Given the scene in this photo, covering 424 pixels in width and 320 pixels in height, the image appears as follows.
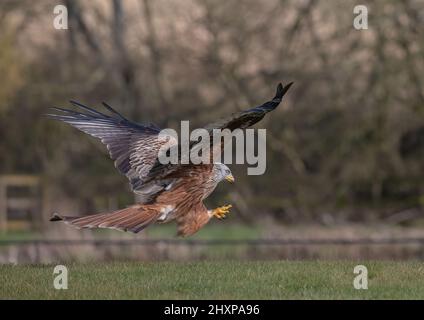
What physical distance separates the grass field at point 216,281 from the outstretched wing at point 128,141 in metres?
0.89

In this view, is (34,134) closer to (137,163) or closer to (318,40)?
(318,40)

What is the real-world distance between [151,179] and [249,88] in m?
16.3

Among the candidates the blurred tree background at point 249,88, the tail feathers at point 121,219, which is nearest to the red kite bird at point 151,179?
the tail feathers at point 121,219

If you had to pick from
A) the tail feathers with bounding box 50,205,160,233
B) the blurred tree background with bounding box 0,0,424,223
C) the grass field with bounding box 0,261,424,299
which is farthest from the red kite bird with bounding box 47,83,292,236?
the blurred tree background with bounding box 0,0,424,223

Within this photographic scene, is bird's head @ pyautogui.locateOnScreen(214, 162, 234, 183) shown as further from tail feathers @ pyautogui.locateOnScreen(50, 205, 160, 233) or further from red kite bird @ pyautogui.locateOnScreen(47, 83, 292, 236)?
tail feathers @ pyautogui.locateOnScreen(50, 205, 160, 233)

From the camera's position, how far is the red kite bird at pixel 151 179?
30.2 ft

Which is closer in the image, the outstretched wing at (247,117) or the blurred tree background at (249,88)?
the outstretched wing at (247,117)

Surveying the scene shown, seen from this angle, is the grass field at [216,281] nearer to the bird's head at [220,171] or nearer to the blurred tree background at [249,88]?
the bird's head at [220,171]

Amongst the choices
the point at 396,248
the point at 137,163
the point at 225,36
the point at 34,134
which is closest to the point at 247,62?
the point at 225,36

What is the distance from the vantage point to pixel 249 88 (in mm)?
26312

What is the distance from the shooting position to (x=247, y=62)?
26.8 m

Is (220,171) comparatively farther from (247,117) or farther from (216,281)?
(247,117)

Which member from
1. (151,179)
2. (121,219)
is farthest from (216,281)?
(151,179)

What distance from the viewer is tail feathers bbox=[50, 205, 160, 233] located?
8922 mm
